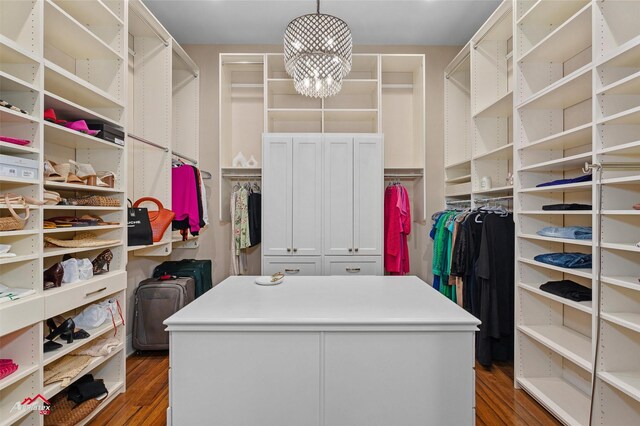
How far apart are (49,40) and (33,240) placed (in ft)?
4.54

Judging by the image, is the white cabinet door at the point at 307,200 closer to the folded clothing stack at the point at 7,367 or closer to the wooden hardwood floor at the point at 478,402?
the wooden hardwood floor at the point at 478,402

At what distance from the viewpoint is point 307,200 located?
3.36 metres

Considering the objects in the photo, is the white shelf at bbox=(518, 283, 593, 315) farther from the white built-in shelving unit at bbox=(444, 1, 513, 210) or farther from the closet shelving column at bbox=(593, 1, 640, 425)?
the white built-in shelving unit at bbox=(444, 1, 513, 210)

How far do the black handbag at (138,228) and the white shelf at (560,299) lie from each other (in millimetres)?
2833

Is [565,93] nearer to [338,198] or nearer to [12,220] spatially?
[338,198]

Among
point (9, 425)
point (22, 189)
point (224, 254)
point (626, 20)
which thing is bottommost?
point (9, 425)

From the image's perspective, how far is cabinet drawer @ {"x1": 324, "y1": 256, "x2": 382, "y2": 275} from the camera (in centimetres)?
337

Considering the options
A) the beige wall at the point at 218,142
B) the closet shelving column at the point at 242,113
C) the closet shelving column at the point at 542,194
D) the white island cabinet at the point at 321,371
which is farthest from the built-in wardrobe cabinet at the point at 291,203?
the white island cabinet at the point at 321,371

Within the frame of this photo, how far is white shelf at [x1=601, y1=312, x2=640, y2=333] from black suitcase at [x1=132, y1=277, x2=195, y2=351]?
303cm

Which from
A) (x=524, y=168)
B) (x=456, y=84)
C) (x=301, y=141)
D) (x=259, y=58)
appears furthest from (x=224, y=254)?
(x=456, y=84)

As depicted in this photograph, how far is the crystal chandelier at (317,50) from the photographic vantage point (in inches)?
74.1

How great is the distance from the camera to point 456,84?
389 centimetres

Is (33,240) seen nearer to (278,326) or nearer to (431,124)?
(278,326)

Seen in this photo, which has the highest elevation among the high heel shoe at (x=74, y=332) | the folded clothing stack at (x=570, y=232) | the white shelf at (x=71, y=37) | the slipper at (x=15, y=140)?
the white shelf at (x=71, y=37)
